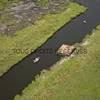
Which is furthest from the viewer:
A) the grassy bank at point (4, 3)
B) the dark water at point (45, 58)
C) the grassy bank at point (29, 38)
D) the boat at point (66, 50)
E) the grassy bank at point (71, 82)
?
the grassy bank at point (4, 3)

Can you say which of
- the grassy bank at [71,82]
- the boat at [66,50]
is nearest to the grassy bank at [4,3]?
the boat at [66,50]

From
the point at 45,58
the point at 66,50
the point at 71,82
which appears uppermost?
the point at 71,82

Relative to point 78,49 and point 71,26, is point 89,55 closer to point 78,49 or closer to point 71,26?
point 78,49

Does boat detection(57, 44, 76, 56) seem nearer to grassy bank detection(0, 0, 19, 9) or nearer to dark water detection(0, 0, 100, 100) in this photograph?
dark water detection(0, 0, 100, 100)

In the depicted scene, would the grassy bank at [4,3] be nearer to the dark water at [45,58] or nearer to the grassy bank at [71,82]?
the dark water at [45,58]

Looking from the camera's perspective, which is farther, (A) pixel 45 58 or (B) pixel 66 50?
(B) pixel 66 50

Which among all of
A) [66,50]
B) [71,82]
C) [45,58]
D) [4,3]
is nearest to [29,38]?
[45,58]

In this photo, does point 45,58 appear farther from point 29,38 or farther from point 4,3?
point 4,3

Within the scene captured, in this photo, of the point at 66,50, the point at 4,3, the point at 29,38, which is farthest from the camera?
the point at 4,3
